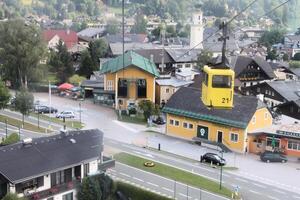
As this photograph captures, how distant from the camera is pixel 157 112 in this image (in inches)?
1212

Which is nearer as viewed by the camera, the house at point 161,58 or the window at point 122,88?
the window at point 122,88

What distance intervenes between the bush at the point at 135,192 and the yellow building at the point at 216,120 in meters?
8.54

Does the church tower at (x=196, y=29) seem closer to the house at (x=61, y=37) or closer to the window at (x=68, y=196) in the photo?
the house at (x=61, y=37)

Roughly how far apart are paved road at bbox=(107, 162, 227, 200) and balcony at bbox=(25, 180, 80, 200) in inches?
118

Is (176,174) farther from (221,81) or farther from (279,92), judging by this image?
(279,92)

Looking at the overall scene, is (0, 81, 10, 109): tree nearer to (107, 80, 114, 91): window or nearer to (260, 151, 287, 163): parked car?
(107, 80, 114, 91): window

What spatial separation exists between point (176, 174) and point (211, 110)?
6.53m

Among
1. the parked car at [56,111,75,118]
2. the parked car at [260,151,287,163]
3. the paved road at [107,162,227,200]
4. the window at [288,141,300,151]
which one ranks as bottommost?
the paved road at [107,162,227,200]

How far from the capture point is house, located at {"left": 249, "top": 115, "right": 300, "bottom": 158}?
24000mm

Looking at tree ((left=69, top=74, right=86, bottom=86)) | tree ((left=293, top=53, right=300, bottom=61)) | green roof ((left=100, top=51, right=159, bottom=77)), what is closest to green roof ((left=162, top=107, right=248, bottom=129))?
green roof ((left=100, top=51, right=159, bottom=77))

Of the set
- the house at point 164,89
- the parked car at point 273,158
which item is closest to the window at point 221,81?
the parked car at point 273,158

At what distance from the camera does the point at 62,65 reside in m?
42.9

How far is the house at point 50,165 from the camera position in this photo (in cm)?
1545

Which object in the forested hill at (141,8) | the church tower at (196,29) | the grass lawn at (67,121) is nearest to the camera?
the grass lawn at (67,121)
